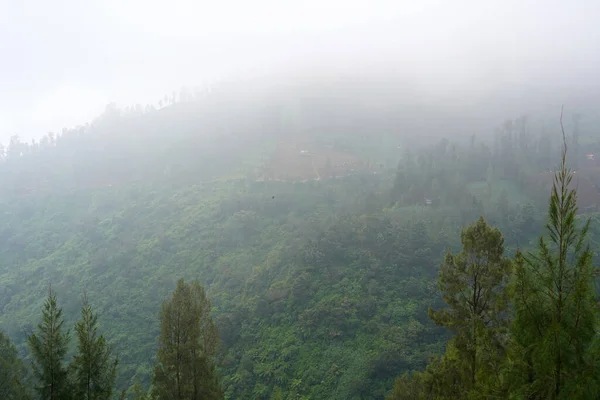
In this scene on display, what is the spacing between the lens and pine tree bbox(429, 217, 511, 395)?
1039 centimetres

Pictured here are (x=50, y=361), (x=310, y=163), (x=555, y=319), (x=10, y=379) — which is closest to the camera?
(x=555, y=319)

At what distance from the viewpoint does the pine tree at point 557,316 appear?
4.95 metres

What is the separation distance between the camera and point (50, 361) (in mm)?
8977

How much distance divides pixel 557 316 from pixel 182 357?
12.2 m

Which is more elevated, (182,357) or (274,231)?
(182,357)

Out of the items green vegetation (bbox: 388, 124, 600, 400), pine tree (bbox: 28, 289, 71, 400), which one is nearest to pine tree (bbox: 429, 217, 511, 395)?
green vegetation (bbox: 388, 124, 600, 400)

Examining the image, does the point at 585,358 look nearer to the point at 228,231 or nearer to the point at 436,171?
the point at 228,231

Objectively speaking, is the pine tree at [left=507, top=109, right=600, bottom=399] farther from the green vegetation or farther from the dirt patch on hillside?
the dirt patch on hillside

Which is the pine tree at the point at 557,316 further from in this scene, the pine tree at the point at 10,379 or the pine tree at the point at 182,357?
the pine tree at the point at 182,357

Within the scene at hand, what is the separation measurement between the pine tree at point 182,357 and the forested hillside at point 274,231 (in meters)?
5.14

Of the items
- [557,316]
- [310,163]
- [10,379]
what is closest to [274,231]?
[310,163]

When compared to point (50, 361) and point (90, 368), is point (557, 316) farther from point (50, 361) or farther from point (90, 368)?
point (50, 361)

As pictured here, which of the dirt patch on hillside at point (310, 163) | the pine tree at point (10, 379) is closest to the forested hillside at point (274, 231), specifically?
the dirt patch on hillside at point (310, 163)

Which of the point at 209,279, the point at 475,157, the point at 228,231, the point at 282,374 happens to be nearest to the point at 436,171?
the point at 475,157
